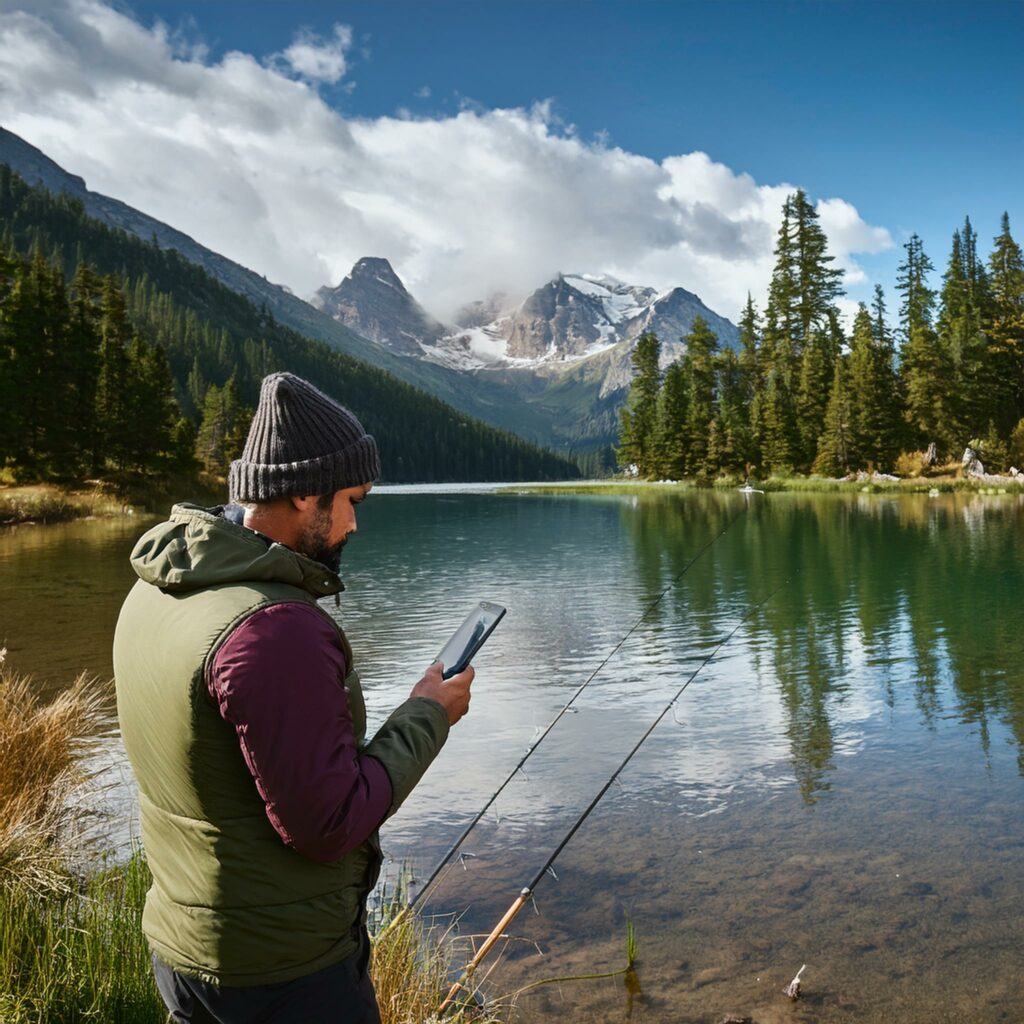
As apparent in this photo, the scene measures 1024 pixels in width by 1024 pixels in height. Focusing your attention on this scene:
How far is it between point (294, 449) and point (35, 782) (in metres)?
5.53

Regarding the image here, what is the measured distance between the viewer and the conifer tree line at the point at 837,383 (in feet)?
228

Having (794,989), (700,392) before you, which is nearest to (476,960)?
(794,989)

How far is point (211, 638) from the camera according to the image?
205cm

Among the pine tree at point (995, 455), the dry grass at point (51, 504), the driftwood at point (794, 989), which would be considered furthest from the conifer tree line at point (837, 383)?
the driftwood at point (794, 989)

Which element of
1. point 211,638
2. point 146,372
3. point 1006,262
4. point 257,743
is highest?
point 1006,262

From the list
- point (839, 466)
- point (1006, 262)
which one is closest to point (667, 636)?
point (839, 466)

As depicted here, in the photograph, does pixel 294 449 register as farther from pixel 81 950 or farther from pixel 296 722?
pixel 81 950

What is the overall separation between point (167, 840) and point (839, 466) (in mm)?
73841

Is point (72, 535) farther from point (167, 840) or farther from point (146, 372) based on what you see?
point (167, 840)

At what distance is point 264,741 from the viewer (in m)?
2.04

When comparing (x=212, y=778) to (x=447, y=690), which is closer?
(x=212, y=778)

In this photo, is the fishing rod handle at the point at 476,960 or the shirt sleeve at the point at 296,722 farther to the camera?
the fishing rod handle at the point at 476,960

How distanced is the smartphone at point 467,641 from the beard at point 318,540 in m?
0.46

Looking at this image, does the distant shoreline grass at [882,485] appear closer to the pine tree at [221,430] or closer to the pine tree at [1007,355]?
the pine tree at [1007,355]
